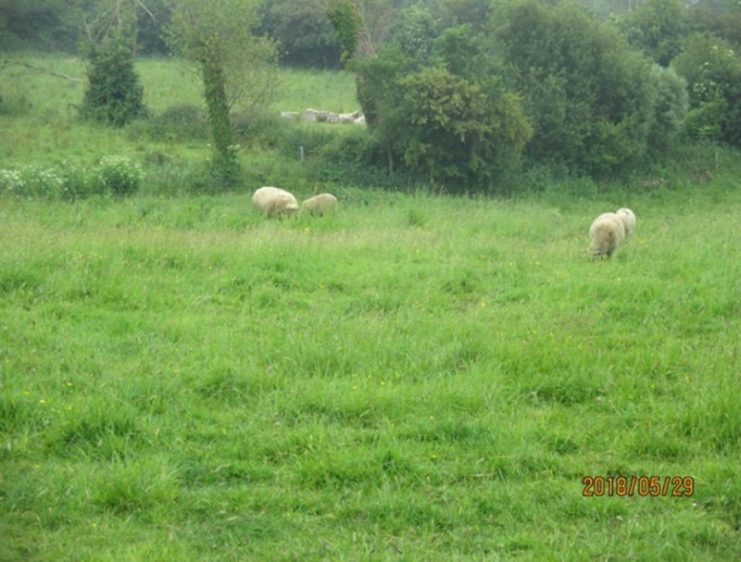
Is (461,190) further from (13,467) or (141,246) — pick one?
(13,467)

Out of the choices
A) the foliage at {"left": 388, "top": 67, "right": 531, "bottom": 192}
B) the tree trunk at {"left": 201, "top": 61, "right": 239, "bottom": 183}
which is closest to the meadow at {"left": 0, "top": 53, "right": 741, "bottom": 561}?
the tree trunk at {"left": 201, "top": 61, "right": 239, "bottom": 183}

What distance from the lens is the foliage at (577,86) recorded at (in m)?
30.9

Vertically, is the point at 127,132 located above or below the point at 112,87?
below

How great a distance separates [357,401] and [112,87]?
1036 inches

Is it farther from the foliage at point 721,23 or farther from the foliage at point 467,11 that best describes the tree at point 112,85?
the foliage at point 721,23

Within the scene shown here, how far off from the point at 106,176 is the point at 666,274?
13797mm

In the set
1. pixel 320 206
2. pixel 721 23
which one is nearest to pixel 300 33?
pixel 721 23

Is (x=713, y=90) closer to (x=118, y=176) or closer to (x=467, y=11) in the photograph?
(x=467, y=11)

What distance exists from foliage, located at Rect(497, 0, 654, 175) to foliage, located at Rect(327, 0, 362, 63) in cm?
477

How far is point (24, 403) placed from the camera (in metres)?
7.65

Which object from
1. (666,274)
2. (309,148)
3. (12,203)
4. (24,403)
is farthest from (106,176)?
(24,403)

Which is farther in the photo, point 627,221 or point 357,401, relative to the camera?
point 627,221

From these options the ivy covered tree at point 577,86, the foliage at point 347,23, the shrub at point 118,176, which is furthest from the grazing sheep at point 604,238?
the foliage at point 347,23

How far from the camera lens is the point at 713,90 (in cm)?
3641
